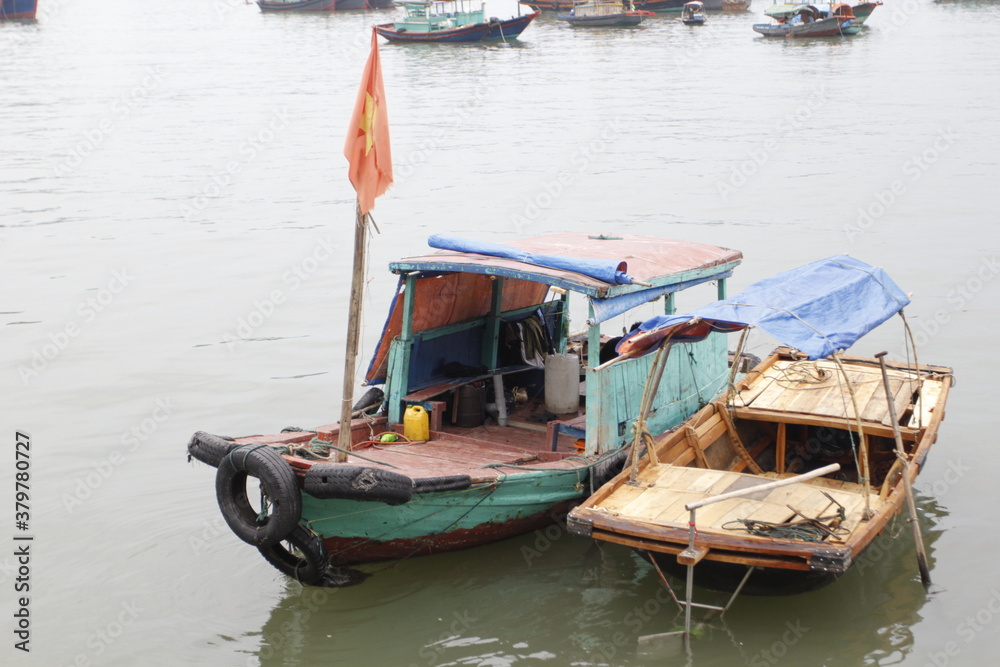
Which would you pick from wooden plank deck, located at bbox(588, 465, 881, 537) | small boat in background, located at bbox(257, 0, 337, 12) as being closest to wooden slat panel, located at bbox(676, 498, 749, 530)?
wooden plank deck, located at bbox(588, 465, 881, 537)

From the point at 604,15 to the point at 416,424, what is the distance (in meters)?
48.0

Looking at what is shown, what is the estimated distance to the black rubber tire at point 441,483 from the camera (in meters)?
6.78

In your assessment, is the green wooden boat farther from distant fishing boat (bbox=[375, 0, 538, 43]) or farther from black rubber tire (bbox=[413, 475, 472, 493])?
distant fishing boat (bbox=[375, 0, 538, 43])

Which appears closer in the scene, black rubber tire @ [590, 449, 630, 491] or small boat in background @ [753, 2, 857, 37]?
black rubber tire @ [590, 449, 630, 491]

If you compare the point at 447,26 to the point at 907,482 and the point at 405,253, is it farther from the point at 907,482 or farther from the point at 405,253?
the point at 907,482

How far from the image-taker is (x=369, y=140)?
7082 mm

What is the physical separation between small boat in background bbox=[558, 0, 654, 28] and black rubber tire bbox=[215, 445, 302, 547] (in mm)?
49216

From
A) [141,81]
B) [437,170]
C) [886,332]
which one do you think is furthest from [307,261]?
[141,81]

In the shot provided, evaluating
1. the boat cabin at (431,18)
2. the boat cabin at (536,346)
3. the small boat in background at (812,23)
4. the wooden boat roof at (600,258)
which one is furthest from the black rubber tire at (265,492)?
the small boat in background at (812,23)

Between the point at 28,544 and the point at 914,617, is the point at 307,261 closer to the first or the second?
the point at 28,544

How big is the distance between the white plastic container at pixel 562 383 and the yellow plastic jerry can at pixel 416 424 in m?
1.11

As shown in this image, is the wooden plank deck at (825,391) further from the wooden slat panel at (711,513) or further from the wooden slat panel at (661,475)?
the wooden slat panel at (711,513)

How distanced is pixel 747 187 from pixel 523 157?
17.6 feet

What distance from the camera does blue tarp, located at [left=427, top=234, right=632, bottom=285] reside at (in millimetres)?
7613
